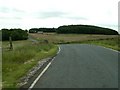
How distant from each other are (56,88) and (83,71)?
4928 millimetres

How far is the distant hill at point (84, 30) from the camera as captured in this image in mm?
133500

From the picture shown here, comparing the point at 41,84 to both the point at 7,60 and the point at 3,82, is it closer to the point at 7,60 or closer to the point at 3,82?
the point at 3,82

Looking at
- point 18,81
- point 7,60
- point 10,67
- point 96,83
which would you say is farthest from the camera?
point 7,60

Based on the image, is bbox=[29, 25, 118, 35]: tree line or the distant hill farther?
bbox=[29, 25, 118, 35]: tree line

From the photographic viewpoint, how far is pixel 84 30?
138 metres

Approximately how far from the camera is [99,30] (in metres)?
135

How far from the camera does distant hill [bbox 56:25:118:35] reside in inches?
5256

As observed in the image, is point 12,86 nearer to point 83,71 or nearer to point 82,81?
point 82,81

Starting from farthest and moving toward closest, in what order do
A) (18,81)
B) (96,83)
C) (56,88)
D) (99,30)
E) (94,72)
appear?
(99,30) < (94,72) < (18,81) < (96,83) < (56,88)

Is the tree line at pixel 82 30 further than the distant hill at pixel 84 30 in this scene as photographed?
Yes

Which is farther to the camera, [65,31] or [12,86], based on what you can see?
[65,31]

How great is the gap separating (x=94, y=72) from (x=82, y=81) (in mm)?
2936

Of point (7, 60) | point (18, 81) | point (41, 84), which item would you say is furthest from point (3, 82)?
point (7, 60)

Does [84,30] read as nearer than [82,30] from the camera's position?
Yes
